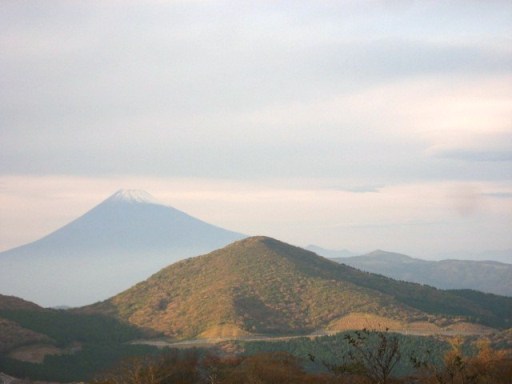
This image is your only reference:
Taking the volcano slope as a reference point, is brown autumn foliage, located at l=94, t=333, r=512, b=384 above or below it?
below

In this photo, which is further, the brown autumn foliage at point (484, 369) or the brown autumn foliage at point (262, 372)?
the brown autumn foliage at point (262, 372)

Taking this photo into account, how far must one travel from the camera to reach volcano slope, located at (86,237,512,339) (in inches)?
2995

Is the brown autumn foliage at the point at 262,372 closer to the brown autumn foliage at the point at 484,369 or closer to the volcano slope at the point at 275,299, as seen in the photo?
the brown autumn foliage at the point at 484,369

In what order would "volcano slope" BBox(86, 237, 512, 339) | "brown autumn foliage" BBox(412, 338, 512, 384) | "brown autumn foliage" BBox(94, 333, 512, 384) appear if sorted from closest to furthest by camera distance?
"brown autumn foliage" BBox(412, 338, 512, 384)
"brown autumn foliage" BBox(94, 333, 512, 384)
"volcano slope" BBox(86, 237, 512, 339)

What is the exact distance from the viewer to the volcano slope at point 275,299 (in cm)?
7606

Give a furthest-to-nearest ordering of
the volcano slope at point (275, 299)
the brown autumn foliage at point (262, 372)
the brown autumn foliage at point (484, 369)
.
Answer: the volcano slope at point (275, 299)
the brown autumn foliage at point (262, 372)
the brown autumn foliage at point (484, 369)

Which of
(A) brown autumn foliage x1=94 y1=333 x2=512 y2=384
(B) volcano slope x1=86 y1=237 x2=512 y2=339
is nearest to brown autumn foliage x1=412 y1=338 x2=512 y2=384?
(A) brown autumn foliage x1=94 y1=333 x2=512 y2=384

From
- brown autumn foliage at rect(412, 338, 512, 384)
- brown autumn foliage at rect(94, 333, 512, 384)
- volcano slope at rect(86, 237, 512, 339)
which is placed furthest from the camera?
volcano slope at rect(86, 237, 512, 339)

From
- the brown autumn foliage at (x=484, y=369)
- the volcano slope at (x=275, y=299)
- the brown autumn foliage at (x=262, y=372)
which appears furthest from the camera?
the volcano slope at (x=275, y=299)

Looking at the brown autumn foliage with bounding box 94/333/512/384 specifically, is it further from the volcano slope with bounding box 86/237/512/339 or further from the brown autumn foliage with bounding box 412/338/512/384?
the volcano slope with bounding box 86/237/512/339

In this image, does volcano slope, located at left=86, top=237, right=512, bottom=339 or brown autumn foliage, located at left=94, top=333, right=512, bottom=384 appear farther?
volcano slope, located at left=86, top=237, right=512, bottom=339

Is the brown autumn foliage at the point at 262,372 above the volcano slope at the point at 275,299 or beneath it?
beneath

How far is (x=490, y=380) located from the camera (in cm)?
3619

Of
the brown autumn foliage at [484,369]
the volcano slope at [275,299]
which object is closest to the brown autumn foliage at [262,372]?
the brown autumn foliage at [484,369]
